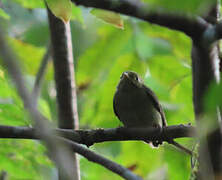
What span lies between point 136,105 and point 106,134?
6.87 ft

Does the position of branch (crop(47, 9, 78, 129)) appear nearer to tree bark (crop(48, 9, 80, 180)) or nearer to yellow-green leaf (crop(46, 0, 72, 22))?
tree bark (crop(48, 9, 80, 180))

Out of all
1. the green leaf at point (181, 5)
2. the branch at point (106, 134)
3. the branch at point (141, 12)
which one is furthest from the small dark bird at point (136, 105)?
the green leaf at point (181, 5)

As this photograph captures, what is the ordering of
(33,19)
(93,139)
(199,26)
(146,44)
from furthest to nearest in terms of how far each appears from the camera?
(33,19), (146,44), (93,139), (199,26)

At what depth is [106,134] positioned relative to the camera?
3.15m

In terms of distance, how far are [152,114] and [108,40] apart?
1.11 m

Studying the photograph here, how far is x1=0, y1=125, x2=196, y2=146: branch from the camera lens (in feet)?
9.68

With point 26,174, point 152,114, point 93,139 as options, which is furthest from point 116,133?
point 152,114

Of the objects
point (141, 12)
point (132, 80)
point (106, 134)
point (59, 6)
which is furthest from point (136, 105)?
point (141, 12)

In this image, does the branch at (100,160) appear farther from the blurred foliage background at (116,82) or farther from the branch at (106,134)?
the branch at (106,134)

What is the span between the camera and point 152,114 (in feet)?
16.7

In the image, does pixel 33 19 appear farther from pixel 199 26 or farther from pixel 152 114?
pixel 199 26

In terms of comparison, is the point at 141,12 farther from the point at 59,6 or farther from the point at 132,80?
the point at 132,80

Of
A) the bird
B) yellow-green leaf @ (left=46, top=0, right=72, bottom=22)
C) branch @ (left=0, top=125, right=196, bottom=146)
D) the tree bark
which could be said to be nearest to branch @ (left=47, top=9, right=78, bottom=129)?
the tree bark

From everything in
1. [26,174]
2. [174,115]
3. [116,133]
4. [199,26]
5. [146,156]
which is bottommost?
[26,174]
